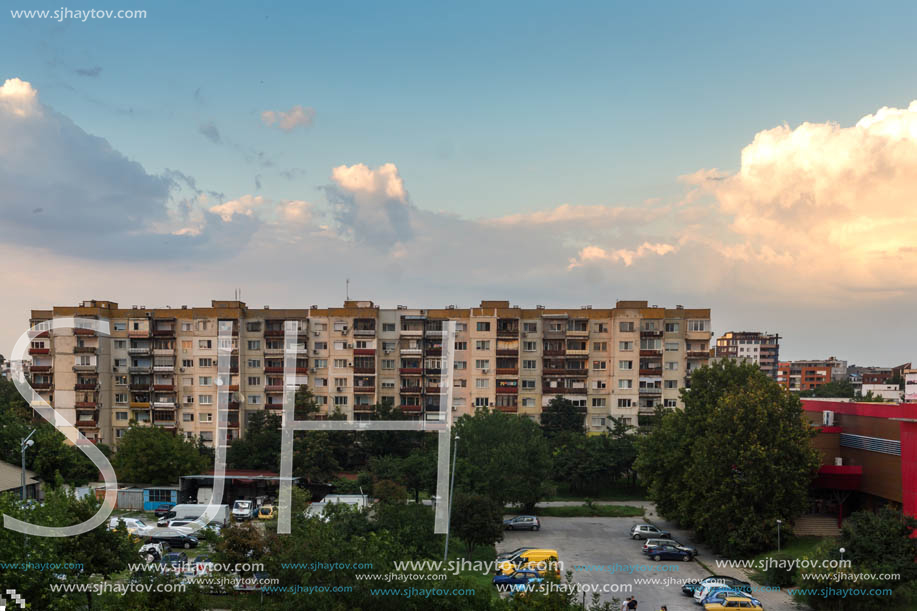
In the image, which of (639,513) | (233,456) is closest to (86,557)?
(233,456)

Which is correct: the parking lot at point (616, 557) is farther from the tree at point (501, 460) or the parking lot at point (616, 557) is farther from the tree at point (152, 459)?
the tree at point (152, 459)

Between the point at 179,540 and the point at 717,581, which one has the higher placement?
the point at 717,581

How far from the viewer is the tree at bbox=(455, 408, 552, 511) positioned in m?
34.9

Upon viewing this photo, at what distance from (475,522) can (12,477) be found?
86.9 feet

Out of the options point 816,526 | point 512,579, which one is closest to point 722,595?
point 512,579

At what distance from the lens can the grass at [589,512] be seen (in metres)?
39.7

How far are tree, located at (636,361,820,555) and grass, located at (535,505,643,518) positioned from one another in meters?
7.23

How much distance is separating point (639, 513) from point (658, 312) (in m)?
18.4

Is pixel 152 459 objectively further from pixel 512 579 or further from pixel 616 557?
pixel 616 557

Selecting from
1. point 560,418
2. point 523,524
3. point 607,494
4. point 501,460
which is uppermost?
point 560,418

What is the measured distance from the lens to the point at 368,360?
52656 mm

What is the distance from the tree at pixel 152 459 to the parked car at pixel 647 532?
87.7ft

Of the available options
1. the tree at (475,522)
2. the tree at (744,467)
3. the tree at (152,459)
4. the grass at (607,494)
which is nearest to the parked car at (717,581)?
the tree at (744,467)

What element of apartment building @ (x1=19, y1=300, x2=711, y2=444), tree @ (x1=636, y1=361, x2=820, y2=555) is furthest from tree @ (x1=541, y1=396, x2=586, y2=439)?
tree @ (x1=636, y1=361, x2=820, y2=555)
